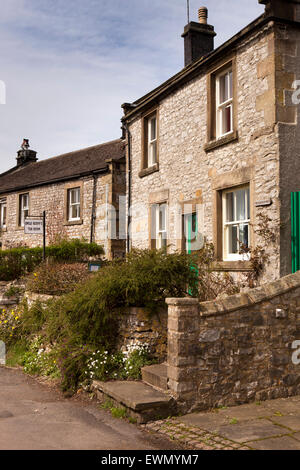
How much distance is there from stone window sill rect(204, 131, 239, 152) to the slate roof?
24.3 ft

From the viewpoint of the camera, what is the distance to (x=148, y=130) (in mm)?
13859

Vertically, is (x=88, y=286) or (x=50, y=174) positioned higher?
(x=50, y=174)

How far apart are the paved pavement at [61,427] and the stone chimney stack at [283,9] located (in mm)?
7779

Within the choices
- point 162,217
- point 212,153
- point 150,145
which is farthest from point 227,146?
point 150,145

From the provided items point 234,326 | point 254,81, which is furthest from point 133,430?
point 254,81

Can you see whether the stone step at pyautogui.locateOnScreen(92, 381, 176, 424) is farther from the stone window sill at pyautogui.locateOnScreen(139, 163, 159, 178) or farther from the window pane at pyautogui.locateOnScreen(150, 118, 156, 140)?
the window pane at pyautogui.locateOnScreen(150, 118, 156, 140)

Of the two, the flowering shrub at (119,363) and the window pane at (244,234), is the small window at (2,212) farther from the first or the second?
the flowering shrub at (119,363)

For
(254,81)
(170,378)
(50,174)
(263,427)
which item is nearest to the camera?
(263,427)

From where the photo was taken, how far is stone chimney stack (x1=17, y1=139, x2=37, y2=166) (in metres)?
27.0

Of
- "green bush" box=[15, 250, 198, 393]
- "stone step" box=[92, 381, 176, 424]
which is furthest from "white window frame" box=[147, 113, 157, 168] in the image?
"stone step" box=[92, 381, 176, 424]

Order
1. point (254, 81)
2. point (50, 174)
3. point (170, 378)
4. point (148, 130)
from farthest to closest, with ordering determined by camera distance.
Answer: point (50, 174), point (148, 130), point (254, 81), point (170, 378)

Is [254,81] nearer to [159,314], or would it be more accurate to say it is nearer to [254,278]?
[254,278]

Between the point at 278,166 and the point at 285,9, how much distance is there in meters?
3.14

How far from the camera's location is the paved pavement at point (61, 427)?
15.7ft
